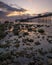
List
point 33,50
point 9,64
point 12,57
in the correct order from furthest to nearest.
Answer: point 33,50
point 12,57
point 9,64

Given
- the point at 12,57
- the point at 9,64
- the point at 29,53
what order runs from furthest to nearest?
the point at 29,53, the point at 12,57, the point at 9,64

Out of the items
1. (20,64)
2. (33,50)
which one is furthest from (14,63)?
(33,50)

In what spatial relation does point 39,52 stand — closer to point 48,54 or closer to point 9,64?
point 48,54

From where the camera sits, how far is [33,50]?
103ft

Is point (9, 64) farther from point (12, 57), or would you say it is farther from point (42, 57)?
point (42, 57)

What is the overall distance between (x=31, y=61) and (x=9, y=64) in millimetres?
3107

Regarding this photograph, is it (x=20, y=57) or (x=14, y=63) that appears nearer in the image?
(x=14, y=63)

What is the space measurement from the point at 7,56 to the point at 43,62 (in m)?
5.55

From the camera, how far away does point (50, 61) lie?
24.8 meters

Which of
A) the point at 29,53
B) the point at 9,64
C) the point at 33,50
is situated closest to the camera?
the point at 9,64

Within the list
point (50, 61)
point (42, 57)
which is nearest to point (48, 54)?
point (42, 57)

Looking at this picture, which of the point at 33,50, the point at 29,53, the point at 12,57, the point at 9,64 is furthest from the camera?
the point at 33,50

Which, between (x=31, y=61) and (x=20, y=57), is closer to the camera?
(x=31, y=61)

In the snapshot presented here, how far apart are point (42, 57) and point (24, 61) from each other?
305 cm
